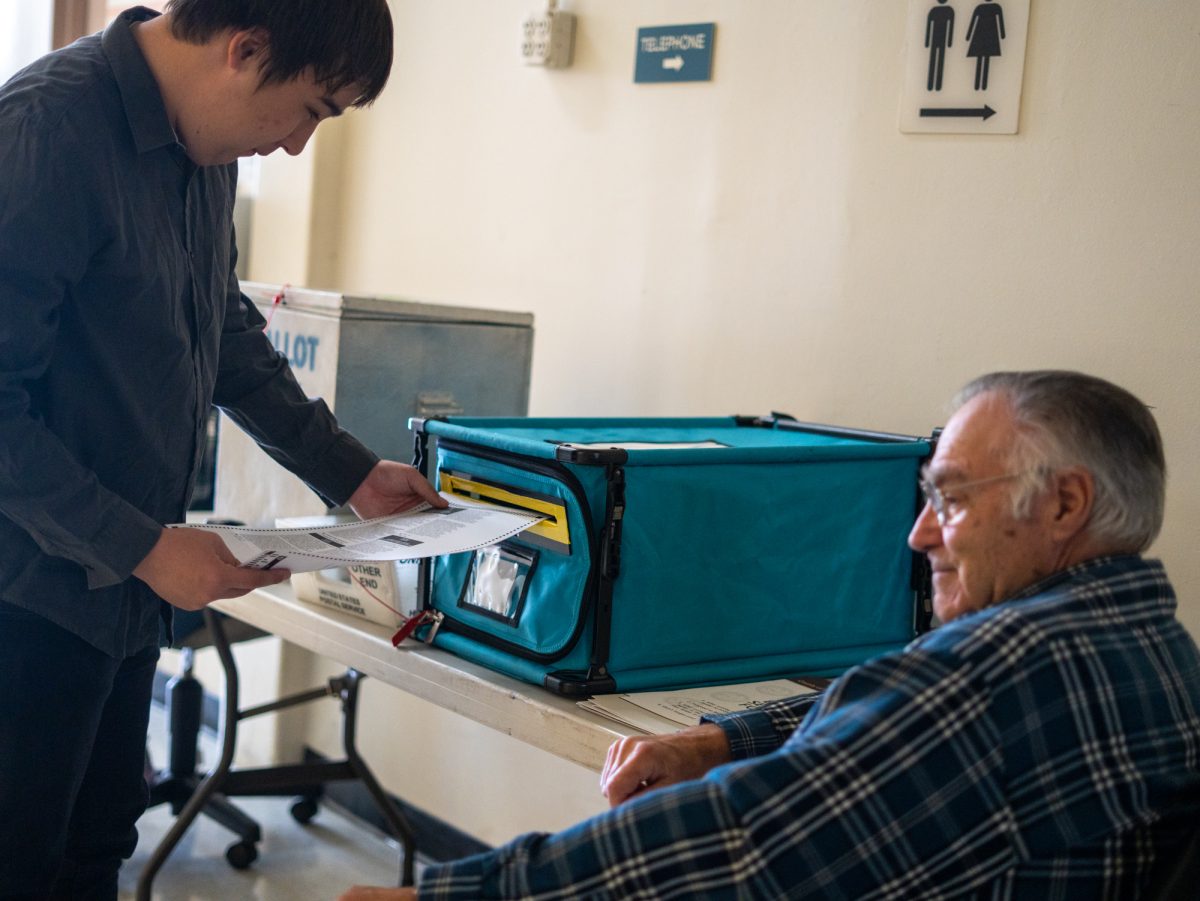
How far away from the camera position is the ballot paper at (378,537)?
149cm

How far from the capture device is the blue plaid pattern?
1.03m

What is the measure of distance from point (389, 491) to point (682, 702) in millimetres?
534

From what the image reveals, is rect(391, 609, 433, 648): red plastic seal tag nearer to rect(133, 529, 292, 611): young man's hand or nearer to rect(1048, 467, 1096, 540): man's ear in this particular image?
rect(133, 529, 292, 611): young man's hand

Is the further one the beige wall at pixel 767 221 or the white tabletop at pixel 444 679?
the beige wall at pixel 767 221

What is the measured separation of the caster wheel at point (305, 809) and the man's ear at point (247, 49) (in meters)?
2.21

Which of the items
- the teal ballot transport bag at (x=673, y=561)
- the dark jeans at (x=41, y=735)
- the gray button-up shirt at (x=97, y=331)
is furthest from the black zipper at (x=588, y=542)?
the dark jeans at (x=41, y=735)

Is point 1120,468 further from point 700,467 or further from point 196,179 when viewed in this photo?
point 196,179

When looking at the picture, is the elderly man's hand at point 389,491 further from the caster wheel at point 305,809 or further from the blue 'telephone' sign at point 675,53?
the caster wheel at point 305,809

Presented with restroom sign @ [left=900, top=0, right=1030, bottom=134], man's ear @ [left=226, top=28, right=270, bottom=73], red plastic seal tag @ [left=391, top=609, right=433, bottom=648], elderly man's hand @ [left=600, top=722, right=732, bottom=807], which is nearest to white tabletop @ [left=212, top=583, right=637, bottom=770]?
red plastic seal tag @ [left=391, top=609, right=433, bottom=648]

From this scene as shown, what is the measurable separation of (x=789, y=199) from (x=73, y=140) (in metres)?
1.33

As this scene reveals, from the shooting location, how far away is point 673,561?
1.73 metres

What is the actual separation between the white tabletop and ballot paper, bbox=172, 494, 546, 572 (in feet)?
0.79

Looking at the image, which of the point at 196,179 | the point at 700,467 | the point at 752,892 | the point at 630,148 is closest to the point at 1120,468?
the point at 752,892

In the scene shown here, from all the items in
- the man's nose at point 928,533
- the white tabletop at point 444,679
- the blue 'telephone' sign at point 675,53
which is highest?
the blue 'telephone' sign at point 675,53
